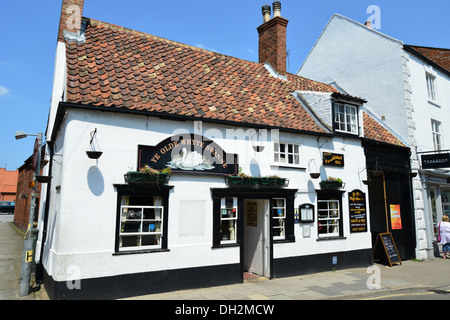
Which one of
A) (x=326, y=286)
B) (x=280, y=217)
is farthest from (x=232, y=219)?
(x=326, y=286)

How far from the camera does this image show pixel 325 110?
12180mm

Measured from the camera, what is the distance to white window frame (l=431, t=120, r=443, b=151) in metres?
16.7

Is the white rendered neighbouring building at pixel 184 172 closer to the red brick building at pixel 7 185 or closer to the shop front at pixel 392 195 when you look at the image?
the shop front at pixel 392 195

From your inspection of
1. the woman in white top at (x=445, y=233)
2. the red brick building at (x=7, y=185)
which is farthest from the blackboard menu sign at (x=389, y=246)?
the red brick building at (x=7, y=185)

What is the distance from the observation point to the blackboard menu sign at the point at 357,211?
1205 cm

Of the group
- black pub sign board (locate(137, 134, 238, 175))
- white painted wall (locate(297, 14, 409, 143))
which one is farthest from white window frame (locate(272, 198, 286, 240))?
white painted wall (locate(297, 14, 409, 143))

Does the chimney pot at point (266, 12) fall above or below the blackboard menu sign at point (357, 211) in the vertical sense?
above

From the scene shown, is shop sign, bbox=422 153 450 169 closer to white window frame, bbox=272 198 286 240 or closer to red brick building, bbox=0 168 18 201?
white window frame, bbox=272 198 286 240

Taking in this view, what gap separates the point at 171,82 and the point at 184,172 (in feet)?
11.4

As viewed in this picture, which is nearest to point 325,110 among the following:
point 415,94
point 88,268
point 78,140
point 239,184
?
point 239,184

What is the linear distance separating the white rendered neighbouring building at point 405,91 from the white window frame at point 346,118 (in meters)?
3.83

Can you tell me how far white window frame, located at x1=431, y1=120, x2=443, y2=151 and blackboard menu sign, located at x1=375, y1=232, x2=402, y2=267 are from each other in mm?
6839

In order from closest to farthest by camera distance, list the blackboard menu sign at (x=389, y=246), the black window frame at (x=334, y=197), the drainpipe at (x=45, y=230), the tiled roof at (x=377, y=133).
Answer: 1. the drainpipe at (x=45, y=230)
2. the black window frame at (x=334, y=197)
3. the blackboard menu sign at (x=389, y=246)
4. the tiled roof at (x=377, y=133)
